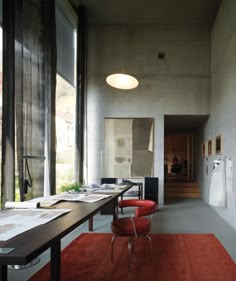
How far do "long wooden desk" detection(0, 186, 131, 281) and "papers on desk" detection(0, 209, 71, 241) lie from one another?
0.17 feet

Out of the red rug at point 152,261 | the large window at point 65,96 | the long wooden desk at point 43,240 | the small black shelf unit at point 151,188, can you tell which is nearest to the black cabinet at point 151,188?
the small black shelf unit at point 151,188

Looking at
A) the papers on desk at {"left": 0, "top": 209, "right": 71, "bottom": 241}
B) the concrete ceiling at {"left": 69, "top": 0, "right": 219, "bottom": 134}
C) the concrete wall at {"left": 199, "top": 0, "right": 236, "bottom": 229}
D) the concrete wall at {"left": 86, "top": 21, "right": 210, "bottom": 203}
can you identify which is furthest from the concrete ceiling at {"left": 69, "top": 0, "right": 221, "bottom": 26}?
the papers on desk at {"left": 0, "top": 209, "right": 71, "bottom": 241}

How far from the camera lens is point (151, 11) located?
6.71m

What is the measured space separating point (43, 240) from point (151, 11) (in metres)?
6.76

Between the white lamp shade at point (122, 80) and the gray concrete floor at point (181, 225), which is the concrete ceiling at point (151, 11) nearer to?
the white lamp shade at point (122, 80)

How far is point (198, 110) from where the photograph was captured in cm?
705

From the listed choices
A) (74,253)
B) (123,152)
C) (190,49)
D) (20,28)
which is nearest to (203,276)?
(74,253)

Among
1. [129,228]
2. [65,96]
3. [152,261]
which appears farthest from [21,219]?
[65,96]

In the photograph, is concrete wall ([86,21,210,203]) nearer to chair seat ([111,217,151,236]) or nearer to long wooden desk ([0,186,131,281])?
chair seat ([111,217,151,236])

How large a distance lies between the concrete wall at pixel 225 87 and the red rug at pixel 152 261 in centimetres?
147

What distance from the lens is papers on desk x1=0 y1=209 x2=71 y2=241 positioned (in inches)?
56.8

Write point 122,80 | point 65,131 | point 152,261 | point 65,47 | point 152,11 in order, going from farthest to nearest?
point 152,11 → point 65,47 → point 65,131 → point 122,80 → point 152,261

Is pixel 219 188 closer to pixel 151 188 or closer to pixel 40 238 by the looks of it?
pixel 151 188

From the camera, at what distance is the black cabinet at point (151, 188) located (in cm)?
670
